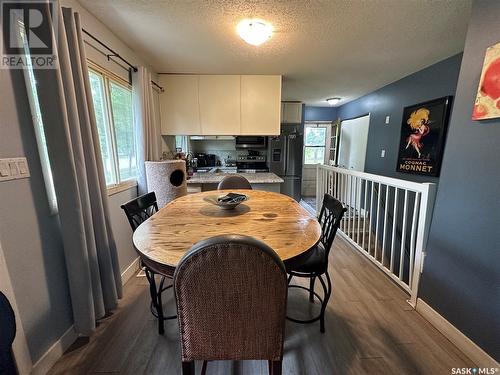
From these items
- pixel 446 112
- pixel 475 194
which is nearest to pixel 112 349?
pixel 475 194

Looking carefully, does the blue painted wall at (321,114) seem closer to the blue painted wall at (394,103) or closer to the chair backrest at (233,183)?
the blue painted wall at (394,103)

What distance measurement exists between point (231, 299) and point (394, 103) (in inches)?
160

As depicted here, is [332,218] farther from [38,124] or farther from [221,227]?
[38,124]

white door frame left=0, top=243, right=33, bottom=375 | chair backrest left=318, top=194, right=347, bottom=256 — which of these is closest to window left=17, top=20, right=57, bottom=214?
white door frame left=0, top=243, right=33, bottom=375

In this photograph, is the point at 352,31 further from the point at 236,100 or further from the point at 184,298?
the point at 184,298

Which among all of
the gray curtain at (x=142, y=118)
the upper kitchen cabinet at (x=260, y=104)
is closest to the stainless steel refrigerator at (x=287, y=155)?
the upper kitchen cabinet at (x=260, y=104)

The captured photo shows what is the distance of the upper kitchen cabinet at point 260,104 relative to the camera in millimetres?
3236

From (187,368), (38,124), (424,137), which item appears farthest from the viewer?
(424,137)

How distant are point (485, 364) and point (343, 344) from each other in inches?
31.3

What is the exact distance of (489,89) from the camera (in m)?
1.28

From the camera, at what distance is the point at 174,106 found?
325 cm

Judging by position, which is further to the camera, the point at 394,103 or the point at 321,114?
the point at 321,114

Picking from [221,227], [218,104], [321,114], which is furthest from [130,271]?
[321,114]

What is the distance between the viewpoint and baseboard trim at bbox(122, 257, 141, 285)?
2146mm
